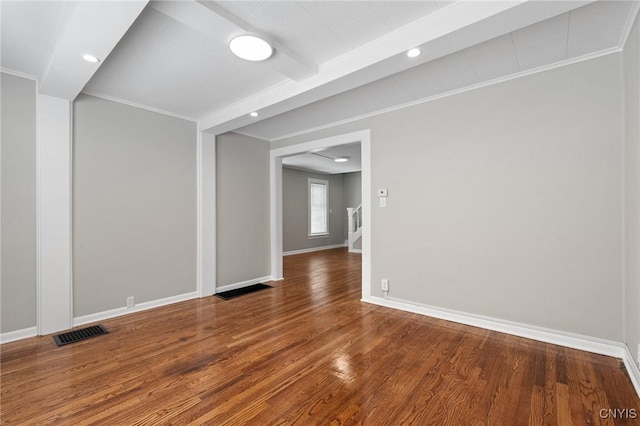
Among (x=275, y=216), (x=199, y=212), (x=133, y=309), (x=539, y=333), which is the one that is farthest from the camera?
(x=275, y=216)

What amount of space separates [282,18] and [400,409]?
264 centimetres

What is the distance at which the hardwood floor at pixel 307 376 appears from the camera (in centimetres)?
169

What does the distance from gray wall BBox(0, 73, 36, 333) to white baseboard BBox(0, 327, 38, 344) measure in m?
0.03

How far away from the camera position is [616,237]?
2273 mm

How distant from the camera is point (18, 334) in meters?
2.70

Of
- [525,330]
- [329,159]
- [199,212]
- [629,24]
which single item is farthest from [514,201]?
[329,159]

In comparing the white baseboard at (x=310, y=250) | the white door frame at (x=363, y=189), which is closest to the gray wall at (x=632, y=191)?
the white door frame at (x=363, y=189)

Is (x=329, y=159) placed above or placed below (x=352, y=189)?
above

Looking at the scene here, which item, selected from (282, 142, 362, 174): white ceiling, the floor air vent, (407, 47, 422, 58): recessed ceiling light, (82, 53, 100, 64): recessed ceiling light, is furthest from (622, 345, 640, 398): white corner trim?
(82, 53, 100, 64): recessed ceiling light

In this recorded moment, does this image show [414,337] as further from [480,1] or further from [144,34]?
[144,34]

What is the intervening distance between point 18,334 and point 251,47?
3409 millimetres

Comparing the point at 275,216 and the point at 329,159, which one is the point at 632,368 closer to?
the point at 275,216

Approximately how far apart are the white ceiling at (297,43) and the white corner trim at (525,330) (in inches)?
93.3

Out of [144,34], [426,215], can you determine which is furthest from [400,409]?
[144,34]
